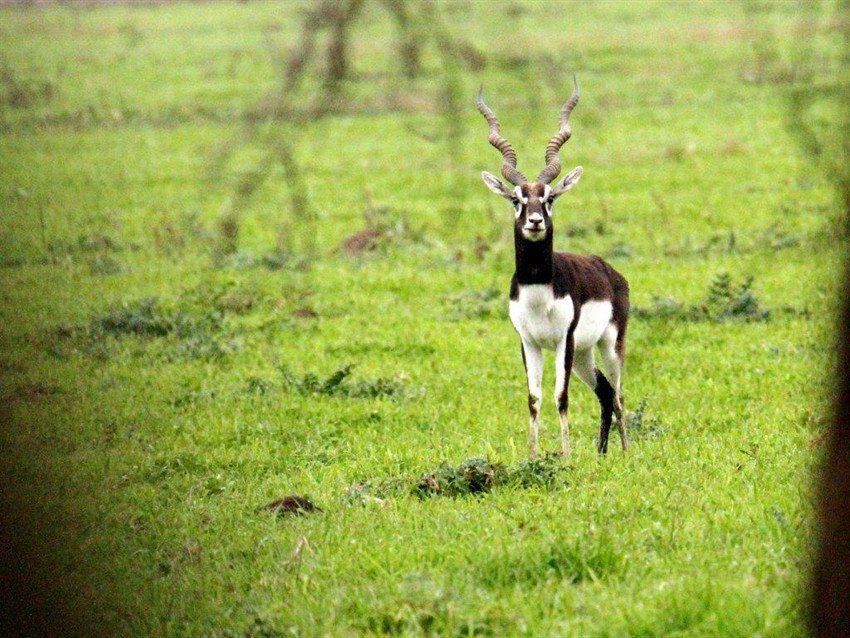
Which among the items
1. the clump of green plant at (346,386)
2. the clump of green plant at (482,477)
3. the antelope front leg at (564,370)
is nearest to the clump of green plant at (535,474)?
the clump of green plant at (482,477)

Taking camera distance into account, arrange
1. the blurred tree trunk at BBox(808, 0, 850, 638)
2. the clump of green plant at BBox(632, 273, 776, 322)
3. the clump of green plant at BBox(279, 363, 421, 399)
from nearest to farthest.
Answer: the blurred tree trunk at BBox(808, 0, 850, 638), the clump of green plant at BBox(279, 363, 421, 399), the clump of green plant at BBox(632, 273, 776, 322)

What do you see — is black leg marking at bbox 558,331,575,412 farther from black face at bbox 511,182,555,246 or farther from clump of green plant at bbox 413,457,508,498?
clump of green plant at bbox 413,457,508,498

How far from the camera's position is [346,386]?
1038 cm

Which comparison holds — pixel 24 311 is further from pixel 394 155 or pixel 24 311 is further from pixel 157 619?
pixel 394 155

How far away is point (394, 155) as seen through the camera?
24.1 meters

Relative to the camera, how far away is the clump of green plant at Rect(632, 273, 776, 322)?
1232 cm

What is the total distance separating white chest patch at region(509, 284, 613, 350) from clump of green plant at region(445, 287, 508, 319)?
4.33m

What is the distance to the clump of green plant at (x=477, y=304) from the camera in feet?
43.5

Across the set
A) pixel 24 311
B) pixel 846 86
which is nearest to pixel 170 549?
pixel 846 86

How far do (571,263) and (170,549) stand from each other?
3.58 meters

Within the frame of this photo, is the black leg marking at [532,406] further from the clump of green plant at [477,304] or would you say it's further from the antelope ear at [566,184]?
the clump of green plant at [477,304]

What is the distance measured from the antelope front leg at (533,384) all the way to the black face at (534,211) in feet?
2.72

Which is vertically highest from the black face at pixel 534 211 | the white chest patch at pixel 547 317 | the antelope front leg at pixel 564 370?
the black face at pixel 534 211

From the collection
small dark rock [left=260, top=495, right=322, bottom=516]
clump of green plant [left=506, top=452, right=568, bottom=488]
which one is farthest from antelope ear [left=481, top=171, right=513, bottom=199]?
small dark rock [left=260, top=495, right=322, bottom=516]
